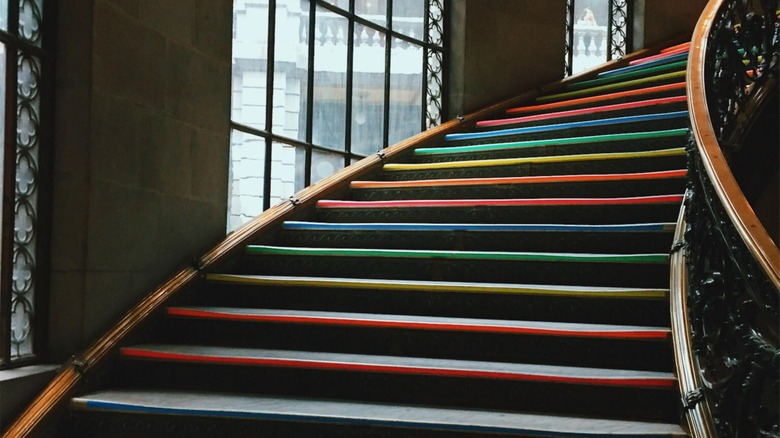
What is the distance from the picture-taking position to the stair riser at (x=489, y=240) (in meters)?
3.62

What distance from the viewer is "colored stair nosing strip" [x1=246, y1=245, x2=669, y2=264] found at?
3.40 m

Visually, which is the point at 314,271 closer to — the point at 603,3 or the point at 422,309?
the point at 422,309

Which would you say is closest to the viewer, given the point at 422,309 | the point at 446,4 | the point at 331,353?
the point at 331,353

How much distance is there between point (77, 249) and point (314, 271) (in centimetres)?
122

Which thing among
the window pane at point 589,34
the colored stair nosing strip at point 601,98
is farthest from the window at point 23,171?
the window pane at point 589,34

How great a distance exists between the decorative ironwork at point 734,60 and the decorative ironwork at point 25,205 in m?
2.74

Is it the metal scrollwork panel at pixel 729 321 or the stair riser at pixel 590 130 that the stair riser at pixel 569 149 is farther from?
the metal scrollwork panel at pixel 729 321

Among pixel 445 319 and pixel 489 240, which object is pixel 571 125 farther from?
pixel 445 319

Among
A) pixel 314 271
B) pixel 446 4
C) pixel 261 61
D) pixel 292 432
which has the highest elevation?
pixel 446 4

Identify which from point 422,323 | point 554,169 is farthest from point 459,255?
point 554,169

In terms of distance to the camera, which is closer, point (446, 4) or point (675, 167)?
point (675, 167)

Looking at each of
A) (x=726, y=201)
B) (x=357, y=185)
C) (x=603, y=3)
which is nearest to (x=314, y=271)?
(x=357, y=185)

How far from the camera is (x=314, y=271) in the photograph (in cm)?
398

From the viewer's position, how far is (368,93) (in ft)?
18.0
